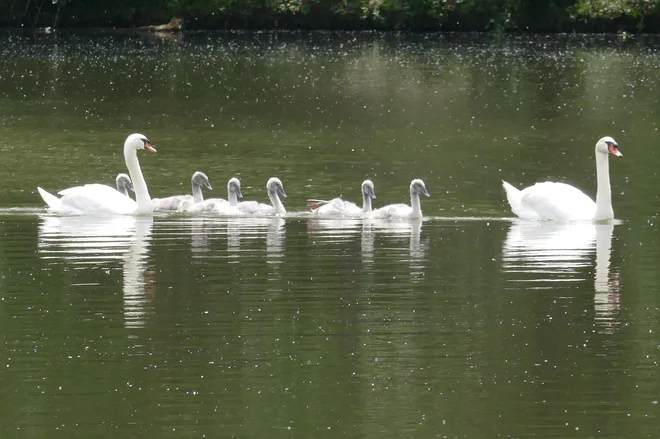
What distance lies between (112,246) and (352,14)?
148 ft

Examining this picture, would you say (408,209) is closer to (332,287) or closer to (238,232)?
(238,232)

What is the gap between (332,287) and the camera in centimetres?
1488

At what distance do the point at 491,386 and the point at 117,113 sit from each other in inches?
947

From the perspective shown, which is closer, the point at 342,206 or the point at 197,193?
the point at 342,206

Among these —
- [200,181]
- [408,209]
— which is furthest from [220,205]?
[408,209]

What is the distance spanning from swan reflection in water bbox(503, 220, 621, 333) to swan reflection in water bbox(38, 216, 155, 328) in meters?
3.71

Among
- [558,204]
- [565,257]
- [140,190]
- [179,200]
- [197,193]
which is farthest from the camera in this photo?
[197,193]

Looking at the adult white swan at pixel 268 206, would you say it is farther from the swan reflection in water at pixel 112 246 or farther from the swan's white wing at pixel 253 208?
the swan reflection in water at pixel 112 246

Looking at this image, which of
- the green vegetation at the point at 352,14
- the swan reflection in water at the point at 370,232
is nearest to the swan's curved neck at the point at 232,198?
the swan reflection in water at the point at 370,232

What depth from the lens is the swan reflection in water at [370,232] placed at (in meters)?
16.8

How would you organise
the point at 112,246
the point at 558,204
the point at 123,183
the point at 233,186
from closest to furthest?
the point at 112,246
the point at 558,204
the point at 233,186
the point at 123,183

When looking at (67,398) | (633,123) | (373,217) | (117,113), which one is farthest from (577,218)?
(117,113)

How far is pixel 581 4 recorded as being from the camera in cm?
5831

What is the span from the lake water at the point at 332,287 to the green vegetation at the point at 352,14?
960 inches
